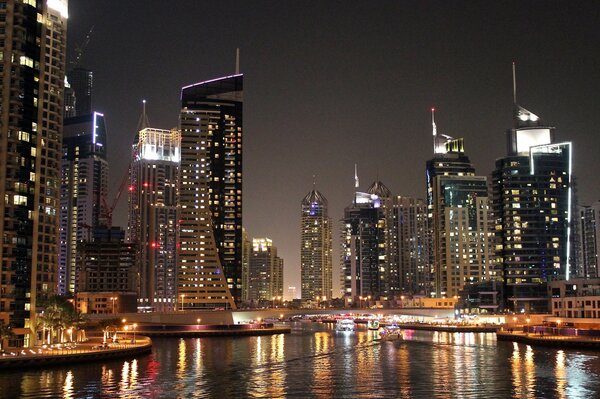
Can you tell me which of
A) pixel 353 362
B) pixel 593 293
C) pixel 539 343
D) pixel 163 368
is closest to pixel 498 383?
pixel 353 362

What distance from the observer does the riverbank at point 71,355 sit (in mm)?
91938

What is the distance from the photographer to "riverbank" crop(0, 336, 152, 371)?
91.9 meters

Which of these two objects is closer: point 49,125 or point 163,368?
point 163,368

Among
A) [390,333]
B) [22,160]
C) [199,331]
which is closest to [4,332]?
[22,160]

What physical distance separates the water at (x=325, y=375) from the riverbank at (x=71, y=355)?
1.94 meters

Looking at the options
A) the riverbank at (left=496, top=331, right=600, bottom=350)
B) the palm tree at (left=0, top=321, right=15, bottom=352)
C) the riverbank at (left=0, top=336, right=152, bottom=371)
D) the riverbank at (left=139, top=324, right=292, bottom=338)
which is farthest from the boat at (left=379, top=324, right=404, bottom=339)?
the palm tree at (left=0, top=321, right=15, bottom=352)

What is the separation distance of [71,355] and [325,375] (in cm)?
3610

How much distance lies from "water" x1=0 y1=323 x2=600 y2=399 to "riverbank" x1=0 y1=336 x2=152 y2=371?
194cm

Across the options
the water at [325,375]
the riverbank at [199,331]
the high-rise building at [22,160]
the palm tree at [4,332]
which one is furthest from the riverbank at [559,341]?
the palm tree at [4,332]

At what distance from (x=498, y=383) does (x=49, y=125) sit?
89.0m

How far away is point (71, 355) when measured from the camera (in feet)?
328

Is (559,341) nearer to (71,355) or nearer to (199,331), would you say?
(71,355)

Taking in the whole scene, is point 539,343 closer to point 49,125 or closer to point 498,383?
point 498,383

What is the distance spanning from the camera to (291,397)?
73.1 meters
